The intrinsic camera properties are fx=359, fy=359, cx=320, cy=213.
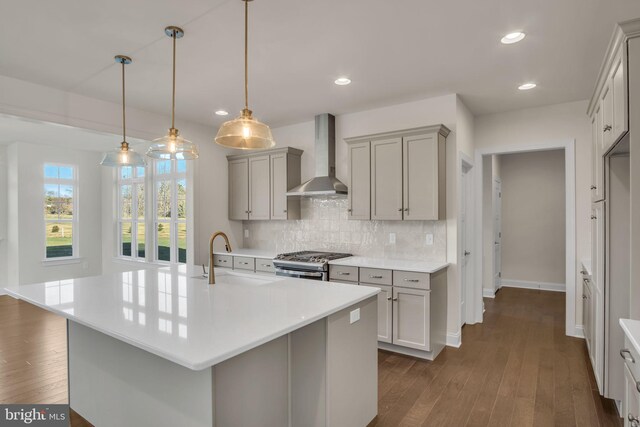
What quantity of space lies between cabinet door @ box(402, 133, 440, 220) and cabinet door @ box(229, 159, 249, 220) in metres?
2.40

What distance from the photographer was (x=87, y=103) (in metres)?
3.93

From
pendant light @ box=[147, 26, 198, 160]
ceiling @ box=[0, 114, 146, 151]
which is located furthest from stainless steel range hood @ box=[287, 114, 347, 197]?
ceiling @ box=[0, 114, 146, 151]

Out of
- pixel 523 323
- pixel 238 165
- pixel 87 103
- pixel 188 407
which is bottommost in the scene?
pixel 523 323

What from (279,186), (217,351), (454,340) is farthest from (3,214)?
(454,340)

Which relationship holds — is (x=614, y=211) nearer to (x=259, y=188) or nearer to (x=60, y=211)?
(x=259, y=188)

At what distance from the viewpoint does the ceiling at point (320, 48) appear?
230 cm

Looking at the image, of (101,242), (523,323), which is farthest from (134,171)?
(523,323)

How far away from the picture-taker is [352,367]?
2.15 m

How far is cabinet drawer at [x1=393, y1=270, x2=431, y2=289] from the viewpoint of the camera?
338cm

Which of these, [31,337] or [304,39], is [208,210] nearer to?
[31,337]

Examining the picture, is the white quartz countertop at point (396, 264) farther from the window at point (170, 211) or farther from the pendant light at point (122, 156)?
the window at point (170, 211)

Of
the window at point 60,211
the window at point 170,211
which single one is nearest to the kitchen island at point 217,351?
the window at point 170,211

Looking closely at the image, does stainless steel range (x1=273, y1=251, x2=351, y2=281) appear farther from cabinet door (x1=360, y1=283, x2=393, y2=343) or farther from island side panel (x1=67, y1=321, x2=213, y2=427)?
island side panel (x1=67, y1=321, x2=213, y2=427)

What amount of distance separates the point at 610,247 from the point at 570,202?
2.07 m
